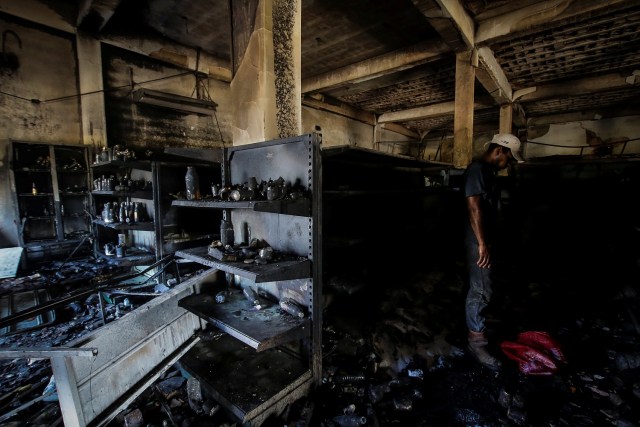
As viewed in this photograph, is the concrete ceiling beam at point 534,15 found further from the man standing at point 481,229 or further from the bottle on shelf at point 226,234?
the bottle on shelf at point 226,234

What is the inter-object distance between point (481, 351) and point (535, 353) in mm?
418

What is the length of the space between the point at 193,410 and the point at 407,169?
431 centimetres

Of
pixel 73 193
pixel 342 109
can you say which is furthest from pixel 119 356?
pixel 342 109

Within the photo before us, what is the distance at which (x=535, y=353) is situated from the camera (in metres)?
2.42

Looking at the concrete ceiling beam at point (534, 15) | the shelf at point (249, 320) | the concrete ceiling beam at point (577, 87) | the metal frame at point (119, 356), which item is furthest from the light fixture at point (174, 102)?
the concrete ceiling beam at point (577, 87)

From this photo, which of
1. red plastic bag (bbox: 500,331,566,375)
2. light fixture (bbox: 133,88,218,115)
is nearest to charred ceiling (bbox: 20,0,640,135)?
light fixture (bbox: 133,88,218,115)

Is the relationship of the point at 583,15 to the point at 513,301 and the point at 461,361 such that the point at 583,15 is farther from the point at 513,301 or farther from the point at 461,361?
the point at 461,361

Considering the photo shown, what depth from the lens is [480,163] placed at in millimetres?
2604

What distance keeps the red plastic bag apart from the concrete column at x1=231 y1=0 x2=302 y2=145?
9.31 feet

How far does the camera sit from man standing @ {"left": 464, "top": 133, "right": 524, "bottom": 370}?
2.52 meters

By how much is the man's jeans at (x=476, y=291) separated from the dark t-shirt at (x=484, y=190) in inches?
7.2

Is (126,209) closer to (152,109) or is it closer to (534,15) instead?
(152,109)

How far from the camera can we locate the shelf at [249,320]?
1829 mm

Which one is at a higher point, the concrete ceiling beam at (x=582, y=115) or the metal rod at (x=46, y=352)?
the concrete ceiling beam at (x=582, y=115)
